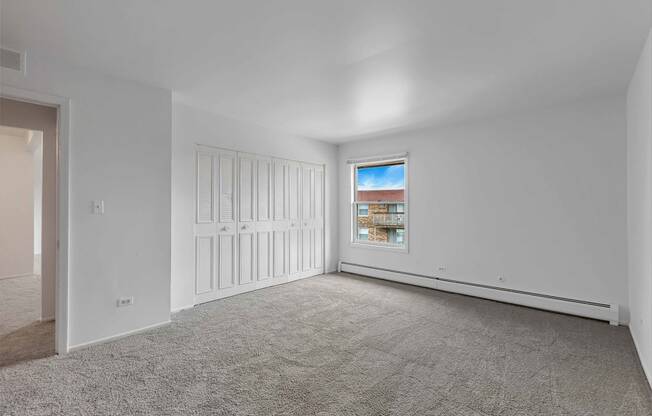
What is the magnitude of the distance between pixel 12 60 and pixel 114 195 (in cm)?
132

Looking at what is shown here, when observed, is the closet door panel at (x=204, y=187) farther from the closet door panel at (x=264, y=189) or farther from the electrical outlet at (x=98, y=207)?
the electrical outlet at (x=98, y=207)

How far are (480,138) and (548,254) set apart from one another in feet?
5.98

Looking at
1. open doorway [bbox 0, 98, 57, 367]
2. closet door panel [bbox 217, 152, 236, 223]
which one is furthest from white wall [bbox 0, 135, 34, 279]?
closet door panel [bbox 217, 152, 236, 223]

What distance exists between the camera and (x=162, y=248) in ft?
11.4

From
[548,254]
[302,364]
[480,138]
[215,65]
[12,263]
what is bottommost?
[302,364]

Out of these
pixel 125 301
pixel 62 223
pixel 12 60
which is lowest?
pixel 125 301

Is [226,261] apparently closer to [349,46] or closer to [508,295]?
[349,46]

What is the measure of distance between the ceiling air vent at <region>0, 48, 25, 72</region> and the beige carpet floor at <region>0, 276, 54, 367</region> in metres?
2.47

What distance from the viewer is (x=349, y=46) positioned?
254 cm

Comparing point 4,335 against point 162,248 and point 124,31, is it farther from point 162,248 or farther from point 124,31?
point 124,31

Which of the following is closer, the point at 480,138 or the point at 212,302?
the point at 212,302

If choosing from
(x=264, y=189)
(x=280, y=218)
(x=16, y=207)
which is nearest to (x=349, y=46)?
(x=264, y=189)

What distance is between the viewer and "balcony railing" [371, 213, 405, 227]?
18.6 ft

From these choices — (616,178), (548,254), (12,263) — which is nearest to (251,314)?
(548,254)
